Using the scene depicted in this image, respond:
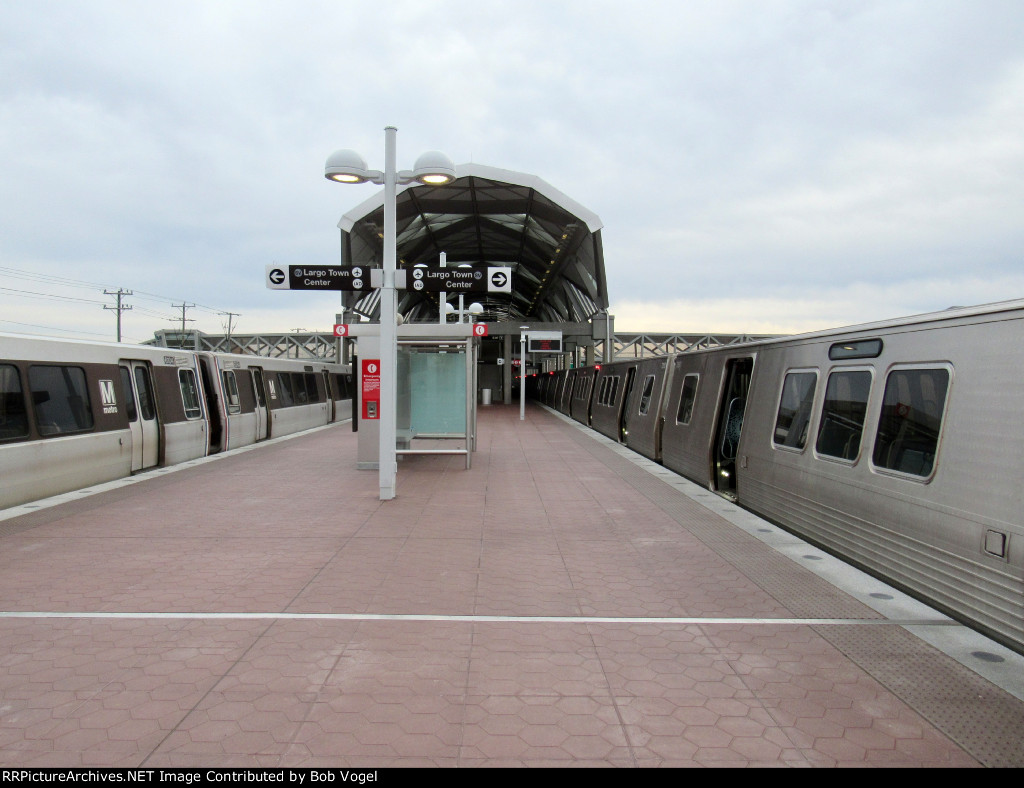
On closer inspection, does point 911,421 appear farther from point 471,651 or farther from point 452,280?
point 452,280

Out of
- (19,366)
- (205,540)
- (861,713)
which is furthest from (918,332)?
(19,366)

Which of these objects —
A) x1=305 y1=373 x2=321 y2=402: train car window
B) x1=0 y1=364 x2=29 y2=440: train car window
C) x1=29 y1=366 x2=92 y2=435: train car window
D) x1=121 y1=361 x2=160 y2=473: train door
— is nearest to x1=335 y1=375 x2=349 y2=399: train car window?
x1=305 y1=373 x2=321 y2=402: train car window

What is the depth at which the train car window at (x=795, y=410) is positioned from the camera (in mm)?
7016

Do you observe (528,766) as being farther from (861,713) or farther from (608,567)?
(608,567)

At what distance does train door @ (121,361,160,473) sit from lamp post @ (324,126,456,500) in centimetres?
475

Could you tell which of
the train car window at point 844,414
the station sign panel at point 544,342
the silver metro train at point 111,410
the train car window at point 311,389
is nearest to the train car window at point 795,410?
the train car window at point 844,414

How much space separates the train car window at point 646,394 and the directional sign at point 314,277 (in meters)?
7.87

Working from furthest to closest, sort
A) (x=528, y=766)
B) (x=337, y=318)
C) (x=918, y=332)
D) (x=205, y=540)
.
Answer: (x=337, y=318)
(x=205, y=540)
(x=918, y=332)
(x=528, y=766)

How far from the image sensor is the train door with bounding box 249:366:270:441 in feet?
58.1

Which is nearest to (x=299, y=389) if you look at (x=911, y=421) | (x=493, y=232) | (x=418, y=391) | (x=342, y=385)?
(x=342, y=385)

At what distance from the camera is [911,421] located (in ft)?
17.1

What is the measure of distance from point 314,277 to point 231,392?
8.19 m

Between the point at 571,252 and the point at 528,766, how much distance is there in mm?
39776

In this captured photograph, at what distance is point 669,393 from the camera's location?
43.8 feet
